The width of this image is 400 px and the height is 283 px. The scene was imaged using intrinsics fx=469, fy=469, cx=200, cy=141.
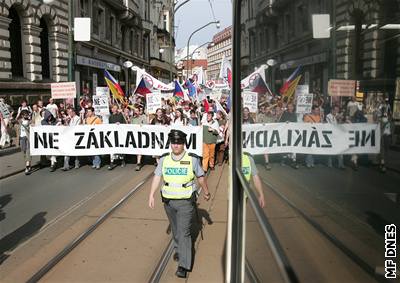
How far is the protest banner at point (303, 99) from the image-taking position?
0.99 meters

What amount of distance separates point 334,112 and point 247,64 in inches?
56.2

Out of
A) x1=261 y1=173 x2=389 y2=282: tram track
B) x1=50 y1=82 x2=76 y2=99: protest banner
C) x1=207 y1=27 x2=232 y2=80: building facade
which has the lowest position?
x1=261 y1=173 x2=389 y2=282: tram track

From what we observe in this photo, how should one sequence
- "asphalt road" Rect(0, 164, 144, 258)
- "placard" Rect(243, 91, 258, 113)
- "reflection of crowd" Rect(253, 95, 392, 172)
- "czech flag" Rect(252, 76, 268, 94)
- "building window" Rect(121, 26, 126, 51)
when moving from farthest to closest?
"building window" Rect(121, 26, 126, 51)
"asphalt road" Rect(0, 164, 144, 258)
"placard" Rect(243, 91, 258, 113)
"czech flag" Rect(252, 76, 268, 94)
"reflection of crowd" Rect(253, 95, 392, 172)

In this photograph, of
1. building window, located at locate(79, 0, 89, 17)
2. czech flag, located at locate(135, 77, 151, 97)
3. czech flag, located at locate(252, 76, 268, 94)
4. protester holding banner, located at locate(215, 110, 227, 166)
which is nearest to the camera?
czech flag, located at locate(252, 76, 268, 94)

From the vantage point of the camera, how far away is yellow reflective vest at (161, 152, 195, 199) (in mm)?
4895

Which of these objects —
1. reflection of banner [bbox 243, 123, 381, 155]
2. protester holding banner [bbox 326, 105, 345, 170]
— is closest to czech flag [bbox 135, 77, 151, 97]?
reflection of banner [bbox 243, 123, 381, 155]

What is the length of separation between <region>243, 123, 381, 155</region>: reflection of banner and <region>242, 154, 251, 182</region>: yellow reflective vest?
0.49 m

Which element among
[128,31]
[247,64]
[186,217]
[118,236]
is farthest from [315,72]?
[128,31]

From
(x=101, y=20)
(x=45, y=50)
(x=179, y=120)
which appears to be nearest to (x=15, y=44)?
(x=45, y=50)

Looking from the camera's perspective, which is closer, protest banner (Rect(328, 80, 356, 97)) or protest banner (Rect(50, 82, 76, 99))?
protest banner (Rect(328, 80, 356, 97))

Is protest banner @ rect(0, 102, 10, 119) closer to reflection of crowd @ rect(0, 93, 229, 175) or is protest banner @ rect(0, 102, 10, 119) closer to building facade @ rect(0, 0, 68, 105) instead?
reflection of crowd @ rect(0, 93, 229, 175)

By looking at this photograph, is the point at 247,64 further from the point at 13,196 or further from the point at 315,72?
the point at 13,196

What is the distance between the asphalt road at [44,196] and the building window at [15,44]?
9.61 m

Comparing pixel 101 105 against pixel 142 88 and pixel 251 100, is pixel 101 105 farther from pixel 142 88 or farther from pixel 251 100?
pixel 251 100
